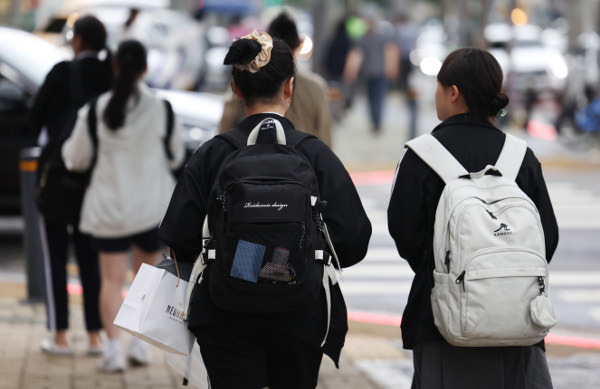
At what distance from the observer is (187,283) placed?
4.02 metres

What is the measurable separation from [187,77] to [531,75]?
12111 millimetres

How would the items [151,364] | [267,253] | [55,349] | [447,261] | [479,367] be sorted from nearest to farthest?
1. [267,253]
2. [447,261]
3. [479,367]
4. [151,364]
5. [55,349]

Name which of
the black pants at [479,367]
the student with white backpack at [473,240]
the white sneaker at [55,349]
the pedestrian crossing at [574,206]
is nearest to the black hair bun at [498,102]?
the student with white backpack at [473,240]

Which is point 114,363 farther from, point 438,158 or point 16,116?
point 16,116

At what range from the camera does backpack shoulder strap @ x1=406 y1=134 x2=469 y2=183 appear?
396 centimetres

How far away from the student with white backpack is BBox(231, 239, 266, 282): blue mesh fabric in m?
0.69

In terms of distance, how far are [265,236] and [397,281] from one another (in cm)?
705

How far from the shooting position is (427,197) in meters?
4.00

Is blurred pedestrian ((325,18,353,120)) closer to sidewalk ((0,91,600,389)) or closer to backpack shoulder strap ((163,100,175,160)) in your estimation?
sidewalk ((0,91,600,389))

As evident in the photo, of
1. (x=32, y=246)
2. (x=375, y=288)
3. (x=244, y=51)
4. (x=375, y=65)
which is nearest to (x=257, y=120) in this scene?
(x=244, y=51)

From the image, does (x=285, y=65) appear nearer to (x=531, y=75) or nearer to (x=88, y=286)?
(x=88, y=286)

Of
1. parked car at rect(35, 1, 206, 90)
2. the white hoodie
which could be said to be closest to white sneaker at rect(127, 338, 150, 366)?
the white hoodie

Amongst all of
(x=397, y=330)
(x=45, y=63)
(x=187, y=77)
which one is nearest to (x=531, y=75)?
(x=187, y=77)

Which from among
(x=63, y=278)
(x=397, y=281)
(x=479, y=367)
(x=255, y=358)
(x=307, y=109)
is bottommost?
(x=397, y=281)
